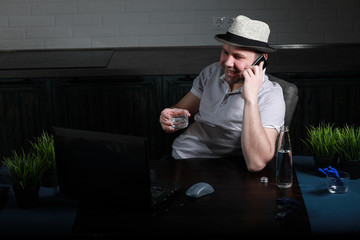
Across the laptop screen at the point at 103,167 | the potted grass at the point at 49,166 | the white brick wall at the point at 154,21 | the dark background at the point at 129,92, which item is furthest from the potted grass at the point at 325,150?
the white brick wall at the point at 154,21

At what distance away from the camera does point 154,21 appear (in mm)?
4223

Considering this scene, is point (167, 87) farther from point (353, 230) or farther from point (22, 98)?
point (353, 230)

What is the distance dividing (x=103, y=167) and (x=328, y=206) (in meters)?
0.73

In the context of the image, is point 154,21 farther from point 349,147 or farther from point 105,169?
point 105,169

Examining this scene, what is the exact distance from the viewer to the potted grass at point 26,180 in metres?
1.80

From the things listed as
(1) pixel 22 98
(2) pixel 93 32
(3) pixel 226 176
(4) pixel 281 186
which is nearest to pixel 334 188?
(4) pixel 281 186

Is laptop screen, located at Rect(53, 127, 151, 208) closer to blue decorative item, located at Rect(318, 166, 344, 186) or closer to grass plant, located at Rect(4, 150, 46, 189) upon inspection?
grass plant, located at Rect(4, 150, 46, 189)

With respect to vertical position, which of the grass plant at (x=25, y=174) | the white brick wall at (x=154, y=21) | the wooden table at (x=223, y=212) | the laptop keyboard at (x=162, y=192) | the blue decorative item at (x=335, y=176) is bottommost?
the wooden table at (x=223, y=212)

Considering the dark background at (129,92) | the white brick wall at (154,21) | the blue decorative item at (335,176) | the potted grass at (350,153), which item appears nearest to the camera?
the blue decorative item at (335,176)

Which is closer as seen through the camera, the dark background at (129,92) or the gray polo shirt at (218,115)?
the gray polo shirt at (218,115)

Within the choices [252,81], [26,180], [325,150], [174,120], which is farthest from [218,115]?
[26,180]

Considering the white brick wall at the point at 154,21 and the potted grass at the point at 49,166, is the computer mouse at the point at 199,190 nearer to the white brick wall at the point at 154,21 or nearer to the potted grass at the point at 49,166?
the potted grass at the point at 49,166

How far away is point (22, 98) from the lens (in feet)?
12.5

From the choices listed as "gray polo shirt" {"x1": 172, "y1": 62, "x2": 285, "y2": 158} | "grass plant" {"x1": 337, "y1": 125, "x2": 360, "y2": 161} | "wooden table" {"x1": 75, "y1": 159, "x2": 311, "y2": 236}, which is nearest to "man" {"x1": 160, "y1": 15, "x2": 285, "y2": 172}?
"gray polo shirt" {"x1": 172, "y1": 62, "x2": 285, "y2": 158}
